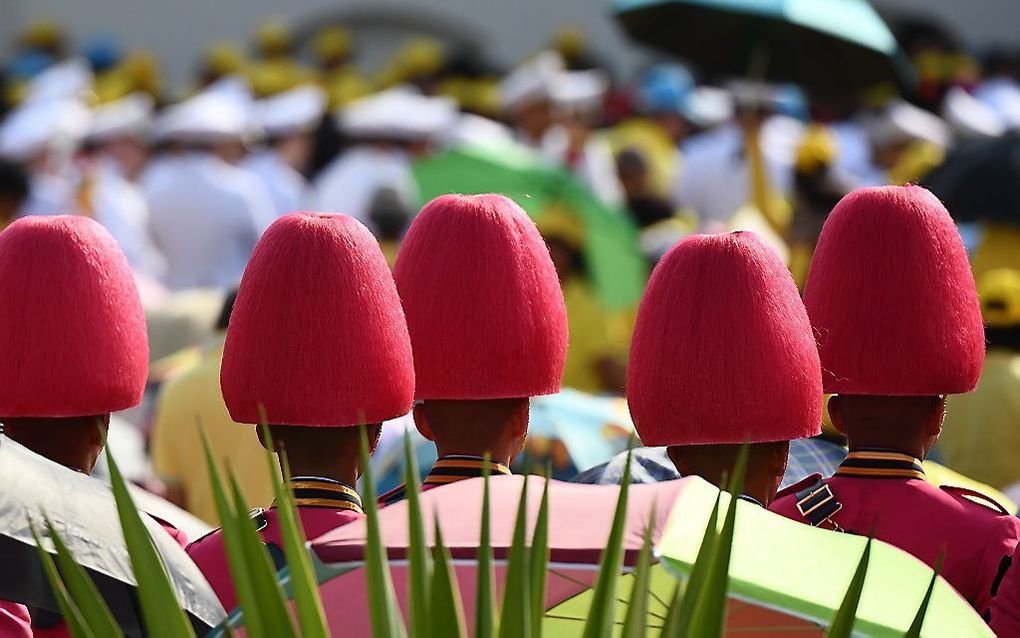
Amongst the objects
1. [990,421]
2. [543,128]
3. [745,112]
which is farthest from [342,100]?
[990,421]

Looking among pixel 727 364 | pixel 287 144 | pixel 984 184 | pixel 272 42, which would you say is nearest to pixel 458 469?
pixel 727 364

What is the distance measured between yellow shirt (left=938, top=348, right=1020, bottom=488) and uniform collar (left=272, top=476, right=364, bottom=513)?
85.2 inches

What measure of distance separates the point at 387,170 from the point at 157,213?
1098 millimetres

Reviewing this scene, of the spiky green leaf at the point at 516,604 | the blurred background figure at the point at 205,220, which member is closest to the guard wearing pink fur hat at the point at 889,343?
the spiky green leaf at the point at 516,604

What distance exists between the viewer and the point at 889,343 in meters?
3.22

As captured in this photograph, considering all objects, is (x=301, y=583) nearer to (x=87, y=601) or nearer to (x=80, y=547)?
(x=87, y=601)

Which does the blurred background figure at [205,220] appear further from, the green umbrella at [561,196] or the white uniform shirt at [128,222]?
the green umbrella at [561,196]

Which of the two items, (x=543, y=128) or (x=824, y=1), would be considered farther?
(x=543, y=128)

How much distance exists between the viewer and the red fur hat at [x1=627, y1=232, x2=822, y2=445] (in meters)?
2.95

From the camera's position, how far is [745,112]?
7.18 m

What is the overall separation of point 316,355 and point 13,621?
23.9 inches

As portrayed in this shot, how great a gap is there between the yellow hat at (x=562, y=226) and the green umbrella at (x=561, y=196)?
0.02m

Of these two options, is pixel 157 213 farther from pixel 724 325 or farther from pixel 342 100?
pixel 724 325

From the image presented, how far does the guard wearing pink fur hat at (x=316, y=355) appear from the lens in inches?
117
